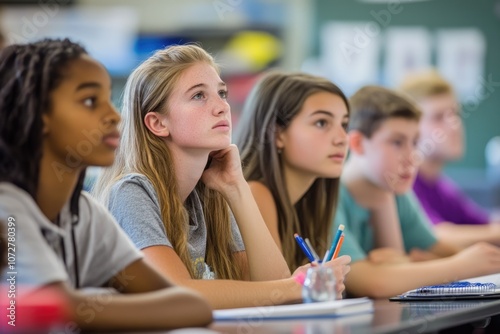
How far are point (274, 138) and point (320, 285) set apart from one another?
80 centimetres

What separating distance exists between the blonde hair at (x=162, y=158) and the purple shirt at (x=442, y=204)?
6.24ft

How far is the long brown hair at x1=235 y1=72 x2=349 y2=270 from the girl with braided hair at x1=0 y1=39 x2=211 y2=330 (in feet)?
3.04

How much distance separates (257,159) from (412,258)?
0.93 meters

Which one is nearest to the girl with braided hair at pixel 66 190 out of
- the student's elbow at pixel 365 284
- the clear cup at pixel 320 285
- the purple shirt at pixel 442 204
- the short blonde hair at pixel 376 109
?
the clear cup at pixel 320 285

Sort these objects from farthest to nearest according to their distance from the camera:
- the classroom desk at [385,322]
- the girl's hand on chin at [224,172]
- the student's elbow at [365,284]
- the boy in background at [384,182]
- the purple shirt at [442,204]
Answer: the purple shirt at [442,204] < the boy in background at [384,182] < the student's elbow at [365,284] < the girl's hand on chin at [224,172] < the classroom desk at [385,322]

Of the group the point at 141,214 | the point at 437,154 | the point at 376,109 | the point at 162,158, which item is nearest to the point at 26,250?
the point at 141,214

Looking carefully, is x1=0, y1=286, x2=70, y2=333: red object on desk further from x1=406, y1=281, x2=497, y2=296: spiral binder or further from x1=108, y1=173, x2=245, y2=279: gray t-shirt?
x1=406, y1=281, x2=497, y2=296: spiral binder

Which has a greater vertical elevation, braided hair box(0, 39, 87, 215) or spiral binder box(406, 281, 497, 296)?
braided hair box(0, 39, 87, 215)

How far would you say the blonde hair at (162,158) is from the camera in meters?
1.94

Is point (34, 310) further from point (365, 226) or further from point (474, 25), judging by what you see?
point (474, 25)

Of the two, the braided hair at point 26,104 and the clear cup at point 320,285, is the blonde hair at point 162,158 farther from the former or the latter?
the braided hair at point 26,104

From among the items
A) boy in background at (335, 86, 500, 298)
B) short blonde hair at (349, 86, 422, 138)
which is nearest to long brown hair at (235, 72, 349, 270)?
boy in background at (335, 86, 500, 298)

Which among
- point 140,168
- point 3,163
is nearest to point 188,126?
point 140,168

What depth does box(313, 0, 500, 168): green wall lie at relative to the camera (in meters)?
6.82
